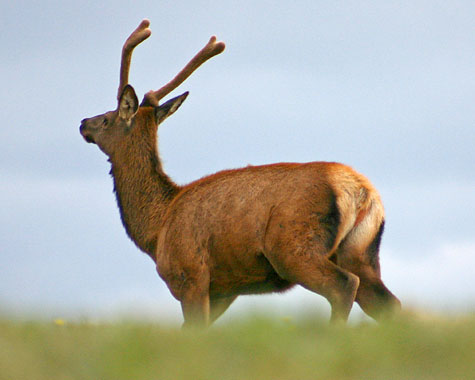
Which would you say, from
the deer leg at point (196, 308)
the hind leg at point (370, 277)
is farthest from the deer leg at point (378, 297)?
the deer leg at point (196, 308)

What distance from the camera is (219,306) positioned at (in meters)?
7.72

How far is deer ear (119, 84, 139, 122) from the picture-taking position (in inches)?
312

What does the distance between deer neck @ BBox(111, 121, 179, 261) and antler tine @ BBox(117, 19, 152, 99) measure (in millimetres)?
1239

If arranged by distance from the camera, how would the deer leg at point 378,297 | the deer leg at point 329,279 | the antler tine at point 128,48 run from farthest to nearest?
the antler tine at point 128,48, the deer leg at point 378,297, the deer leg at point 329,279

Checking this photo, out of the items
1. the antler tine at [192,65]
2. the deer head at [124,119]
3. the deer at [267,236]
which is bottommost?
the deer at [267,236]

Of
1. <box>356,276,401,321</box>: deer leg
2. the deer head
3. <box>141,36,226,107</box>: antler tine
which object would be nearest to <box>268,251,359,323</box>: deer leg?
<box>356,276,401,321</box>: deer leg

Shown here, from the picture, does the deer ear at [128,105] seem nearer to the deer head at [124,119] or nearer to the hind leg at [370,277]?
the deer head at [124,119]

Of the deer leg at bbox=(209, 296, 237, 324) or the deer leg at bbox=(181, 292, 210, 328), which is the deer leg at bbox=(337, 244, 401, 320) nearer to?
the deer leg at bbox=(181, 292, 210, 328)

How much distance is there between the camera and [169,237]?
282 inches

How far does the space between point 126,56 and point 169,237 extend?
3046 millimetres

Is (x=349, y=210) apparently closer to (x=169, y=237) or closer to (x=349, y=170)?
(x=349, y=170)

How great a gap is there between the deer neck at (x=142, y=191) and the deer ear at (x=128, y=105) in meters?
0.37

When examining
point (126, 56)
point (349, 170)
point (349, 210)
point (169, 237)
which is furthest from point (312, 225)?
point (126, 56)

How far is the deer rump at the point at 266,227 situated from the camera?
20.8 feet
